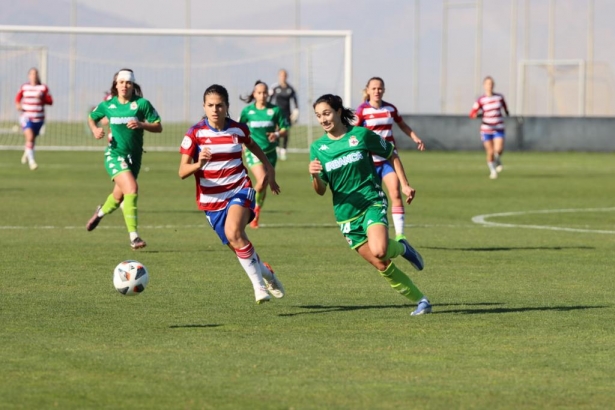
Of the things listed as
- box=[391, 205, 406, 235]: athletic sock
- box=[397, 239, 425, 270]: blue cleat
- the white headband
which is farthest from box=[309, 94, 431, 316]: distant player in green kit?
the white headband

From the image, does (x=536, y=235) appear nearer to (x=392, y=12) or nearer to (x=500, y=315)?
(x=500, y=315)

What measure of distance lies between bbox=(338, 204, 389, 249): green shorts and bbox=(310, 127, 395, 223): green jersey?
0.12ft

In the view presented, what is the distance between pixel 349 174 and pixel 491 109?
→ 21472mm

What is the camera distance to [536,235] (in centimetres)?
1650

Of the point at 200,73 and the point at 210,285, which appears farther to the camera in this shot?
the point at 200,73

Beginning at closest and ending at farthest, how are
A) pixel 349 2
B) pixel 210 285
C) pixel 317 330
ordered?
pixel 317 330
pixel 210 285
pixel 349 2

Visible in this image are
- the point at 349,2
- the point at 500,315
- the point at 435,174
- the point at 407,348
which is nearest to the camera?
the point at 407,348

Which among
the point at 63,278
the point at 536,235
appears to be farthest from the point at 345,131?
the point at 536,235

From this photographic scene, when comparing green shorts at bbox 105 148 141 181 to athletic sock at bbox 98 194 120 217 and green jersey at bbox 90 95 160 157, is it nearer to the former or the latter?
green jersey at bbox 90 95 160 157

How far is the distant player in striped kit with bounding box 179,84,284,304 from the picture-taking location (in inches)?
400

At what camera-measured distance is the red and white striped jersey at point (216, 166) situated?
33.8 ft

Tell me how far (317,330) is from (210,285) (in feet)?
8.48

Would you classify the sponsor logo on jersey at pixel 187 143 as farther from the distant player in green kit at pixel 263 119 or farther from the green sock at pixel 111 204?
the distant player in green kit at pixel 263 119

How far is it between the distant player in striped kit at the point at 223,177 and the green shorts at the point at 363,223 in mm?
783
